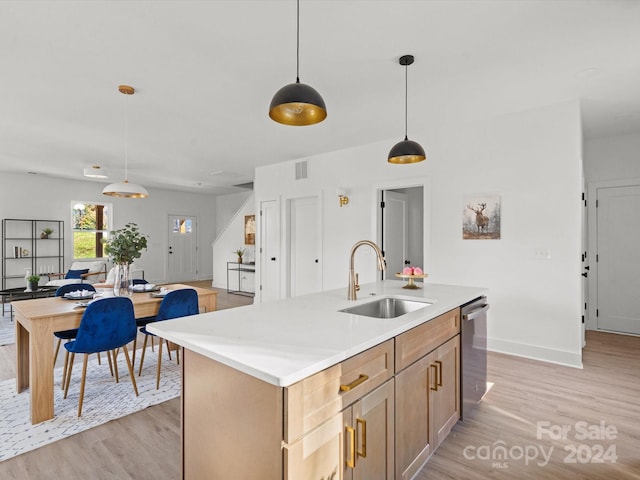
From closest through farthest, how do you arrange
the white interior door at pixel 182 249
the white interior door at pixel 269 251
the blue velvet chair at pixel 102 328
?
the blue velvet chair at pixel 102 328 → the white interior door at pixel 269 251 → the white interior door at pixel 182 249

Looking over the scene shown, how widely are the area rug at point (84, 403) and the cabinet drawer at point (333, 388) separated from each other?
6.92 feet

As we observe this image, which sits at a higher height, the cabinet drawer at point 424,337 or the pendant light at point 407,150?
the pendant light at point 407,150

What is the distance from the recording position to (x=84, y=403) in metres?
2.73

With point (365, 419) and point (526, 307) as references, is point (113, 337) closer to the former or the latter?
point (365, 419)

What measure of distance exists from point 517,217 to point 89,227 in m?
8.99

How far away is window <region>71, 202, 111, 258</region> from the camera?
8188mm

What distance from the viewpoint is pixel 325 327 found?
5.25ft

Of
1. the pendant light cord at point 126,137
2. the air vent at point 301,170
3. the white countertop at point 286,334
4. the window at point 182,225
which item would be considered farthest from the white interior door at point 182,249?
the white countertop at point 286,334

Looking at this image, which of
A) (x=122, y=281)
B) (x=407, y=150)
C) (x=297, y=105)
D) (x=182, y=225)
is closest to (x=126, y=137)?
(x=122, y=281)

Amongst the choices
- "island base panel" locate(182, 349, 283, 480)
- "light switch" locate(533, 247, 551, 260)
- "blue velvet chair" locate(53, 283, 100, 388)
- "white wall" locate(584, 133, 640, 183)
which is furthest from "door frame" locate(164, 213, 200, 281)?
"white wall" locate(584, 133, 640, 183)

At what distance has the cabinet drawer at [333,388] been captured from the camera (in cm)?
109

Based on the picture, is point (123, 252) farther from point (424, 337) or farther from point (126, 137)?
point (424, 337)

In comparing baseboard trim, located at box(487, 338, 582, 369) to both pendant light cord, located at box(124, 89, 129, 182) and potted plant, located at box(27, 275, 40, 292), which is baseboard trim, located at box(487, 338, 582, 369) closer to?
pendant light cord, located at box(124, 89, 129, 182)

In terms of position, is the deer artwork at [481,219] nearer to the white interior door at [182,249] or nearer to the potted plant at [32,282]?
the potted plant at [32,282]
